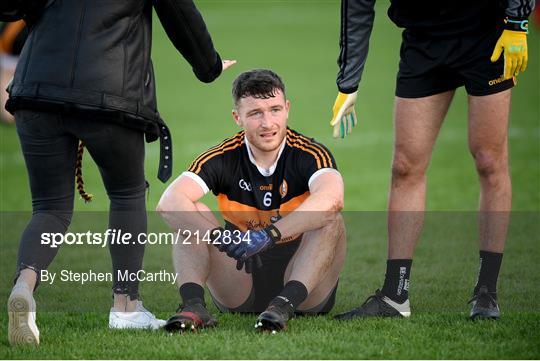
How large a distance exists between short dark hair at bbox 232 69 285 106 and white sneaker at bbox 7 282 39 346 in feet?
5.18

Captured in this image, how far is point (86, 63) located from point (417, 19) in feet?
6.19

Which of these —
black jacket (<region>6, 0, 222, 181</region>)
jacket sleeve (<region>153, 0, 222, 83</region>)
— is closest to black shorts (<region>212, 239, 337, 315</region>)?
jacket sleeve (<region>153, 0, 222, 83</region>)

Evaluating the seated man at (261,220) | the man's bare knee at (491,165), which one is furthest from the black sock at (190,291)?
the man's bare knee at (491,165)

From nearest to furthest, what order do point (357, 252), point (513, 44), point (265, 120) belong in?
point (513, 44) < point (265, 120) < point (357, 252)

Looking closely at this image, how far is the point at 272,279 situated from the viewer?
569cm

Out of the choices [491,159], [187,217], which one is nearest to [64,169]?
[187,217]

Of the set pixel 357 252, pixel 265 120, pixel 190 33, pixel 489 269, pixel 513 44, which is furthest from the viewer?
pixel 357 252

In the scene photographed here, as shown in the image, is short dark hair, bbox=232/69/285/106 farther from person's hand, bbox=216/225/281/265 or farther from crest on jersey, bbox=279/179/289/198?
person's hand, bbox=216/225/281/265

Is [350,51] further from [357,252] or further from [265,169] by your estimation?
[357,252]

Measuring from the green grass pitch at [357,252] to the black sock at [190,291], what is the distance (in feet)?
0.73

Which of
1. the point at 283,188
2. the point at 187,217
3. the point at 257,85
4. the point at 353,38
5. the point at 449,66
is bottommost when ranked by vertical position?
the point at 187,217

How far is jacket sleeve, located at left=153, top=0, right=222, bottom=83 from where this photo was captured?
16.5ft

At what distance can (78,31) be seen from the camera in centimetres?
Result: 481

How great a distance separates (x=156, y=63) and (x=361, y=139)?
901cm
